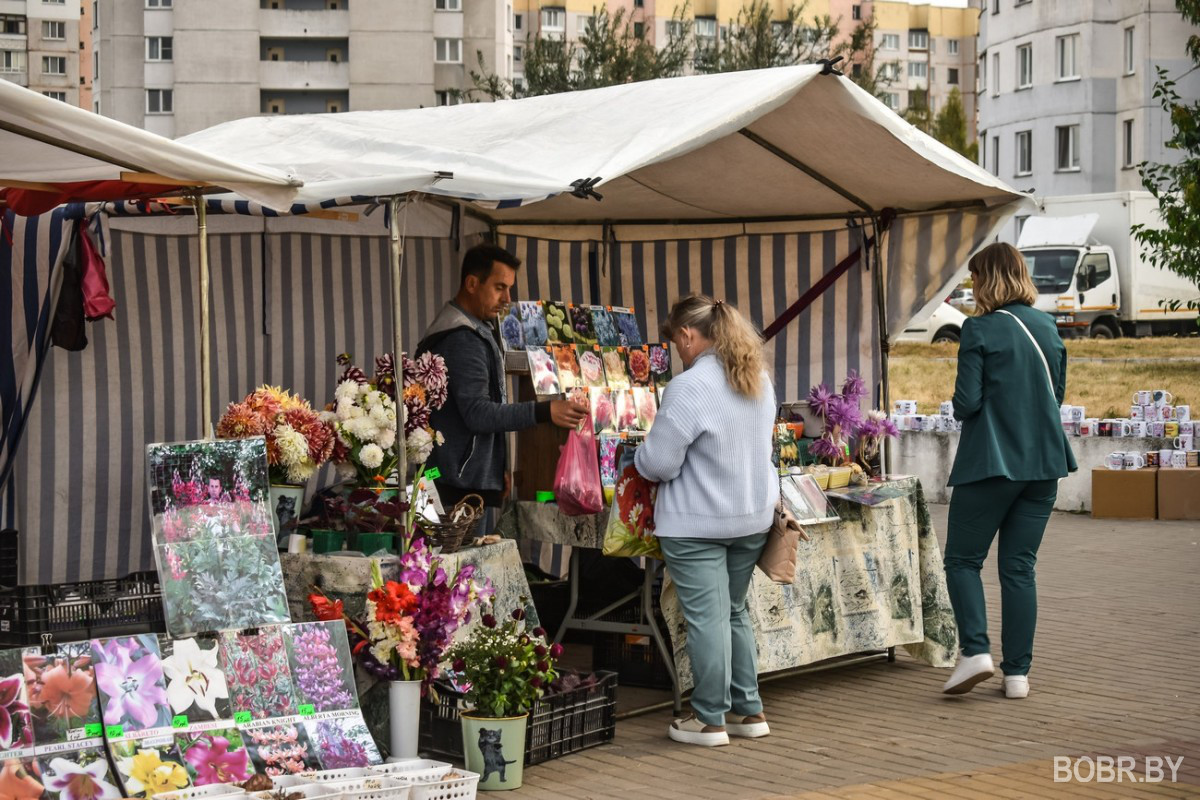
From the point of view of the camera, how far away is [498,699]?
5602 millimetres

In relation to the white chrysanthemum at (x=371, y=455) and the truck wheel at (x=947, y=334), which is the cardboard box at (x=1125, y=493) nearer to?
the white chrysanthemum at (x=371, y=455)

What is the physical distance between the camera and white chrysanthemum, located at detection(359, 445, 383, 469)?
601 centimetres

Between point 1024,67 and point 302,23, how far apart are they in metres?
32.3

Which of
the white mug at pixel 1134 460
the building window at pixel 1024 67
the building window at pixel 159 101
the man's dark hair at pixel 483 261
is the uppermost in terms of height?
the building window at pixel 159 101

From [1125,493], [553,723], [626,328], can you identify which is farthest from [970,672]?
[1125,493]

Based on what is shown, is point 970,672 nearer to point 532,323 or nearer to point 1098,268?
point 532,323

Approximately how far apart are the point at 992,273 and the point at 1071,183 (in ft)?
136

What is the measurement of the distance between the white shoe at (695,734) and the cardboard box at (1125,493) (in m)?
8.04

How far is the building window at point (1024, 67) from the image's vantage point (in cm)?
4766

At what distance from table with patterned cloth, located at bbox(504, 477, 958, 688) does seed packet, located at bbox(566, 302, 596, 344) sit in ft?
2.86

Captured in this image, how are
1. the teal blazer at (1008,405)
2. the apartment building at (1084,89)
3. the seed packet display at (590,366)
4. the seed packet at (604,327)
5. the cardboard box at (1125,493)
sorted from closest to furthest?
the teal blazer at (1008,405) < the seed packet display at (590,366) < the seed packet at (604,327) < the cardboard box at (1125,493) < the apartment building at (1084,89)

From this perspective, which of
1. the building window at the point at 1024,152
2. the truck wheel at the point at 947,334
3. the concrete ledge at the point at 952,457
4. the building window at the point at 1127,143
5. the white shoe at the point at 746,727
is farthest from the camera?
the building window at the point at 1024,152

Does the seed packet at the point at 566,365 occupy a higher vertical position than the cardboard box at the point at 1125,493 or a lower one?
higher

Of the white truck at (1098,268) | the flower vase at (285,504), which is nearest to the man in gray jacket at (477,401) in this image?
the flower vase at (285,504)
